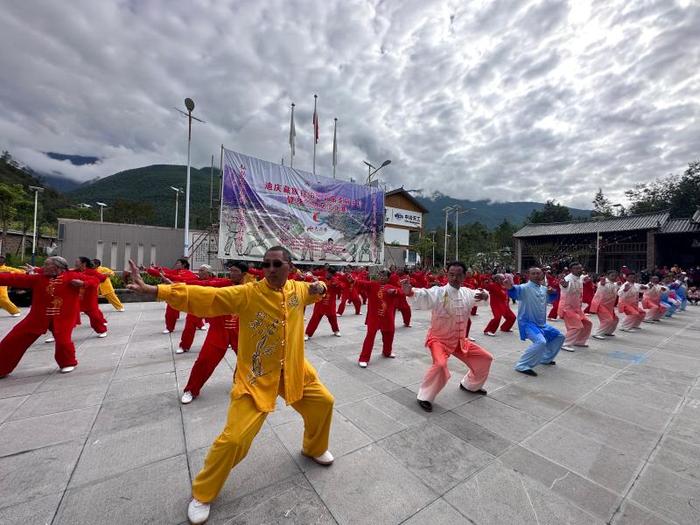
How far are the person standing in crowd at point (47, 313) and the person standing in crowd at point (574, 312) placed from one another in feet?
29.1

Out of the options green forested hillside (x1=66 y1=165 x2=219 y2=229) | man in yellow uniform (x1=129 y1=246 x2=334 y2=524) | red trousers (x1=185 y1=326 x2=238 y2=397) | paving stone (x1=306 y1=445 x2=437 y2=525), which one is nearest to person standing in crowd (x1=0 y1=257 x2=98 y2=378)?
red trousers (x1=185 y1=326 x2=238 y2=397)

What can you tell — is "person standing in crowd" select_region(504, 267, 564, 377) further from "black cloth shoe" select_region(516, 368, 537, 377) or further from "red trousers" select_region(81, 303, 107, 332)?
"red trousers" select_region(81, 303, 107, 332)

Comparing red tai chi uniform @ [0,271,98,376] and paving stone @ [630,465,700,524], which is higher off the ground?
red tai chi uniform @ [0,271,98,376]

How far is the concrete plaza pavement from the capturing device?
2.03 m

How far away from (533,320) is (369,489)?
4.12 metres

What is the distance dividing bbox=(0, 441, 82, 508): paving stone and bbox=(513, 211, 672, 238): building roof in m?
32.9

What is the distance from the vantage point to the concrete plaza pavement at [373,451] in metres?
2.03

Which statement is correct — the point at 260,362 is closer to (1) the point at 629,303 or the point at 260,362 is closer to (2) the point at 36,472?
(2) the point at 36,472

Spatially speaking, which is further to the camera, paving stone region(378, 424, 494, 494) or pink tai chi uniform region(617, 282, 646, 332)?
pink tai chi uniform region(617, 282, 646, 332)

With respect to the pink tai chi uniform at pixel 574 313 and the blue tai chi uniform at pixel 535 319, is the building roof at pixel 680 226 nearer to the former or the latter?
the pink tai chi uniform at pixel 574 313

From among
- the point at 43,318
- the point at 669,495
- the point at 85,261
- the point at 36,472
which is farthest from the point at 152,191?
the point at 669,495

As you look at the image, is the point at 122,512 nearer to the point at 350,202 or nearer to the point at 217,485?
the point at 217,485

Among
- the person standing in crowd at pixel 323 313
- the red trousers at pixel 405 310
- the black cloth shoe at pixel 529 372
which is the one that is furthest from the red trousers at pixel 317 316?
the black cloth shoe at pixel 529 372

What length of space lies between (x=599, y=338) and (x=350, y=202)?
14.8 meters
